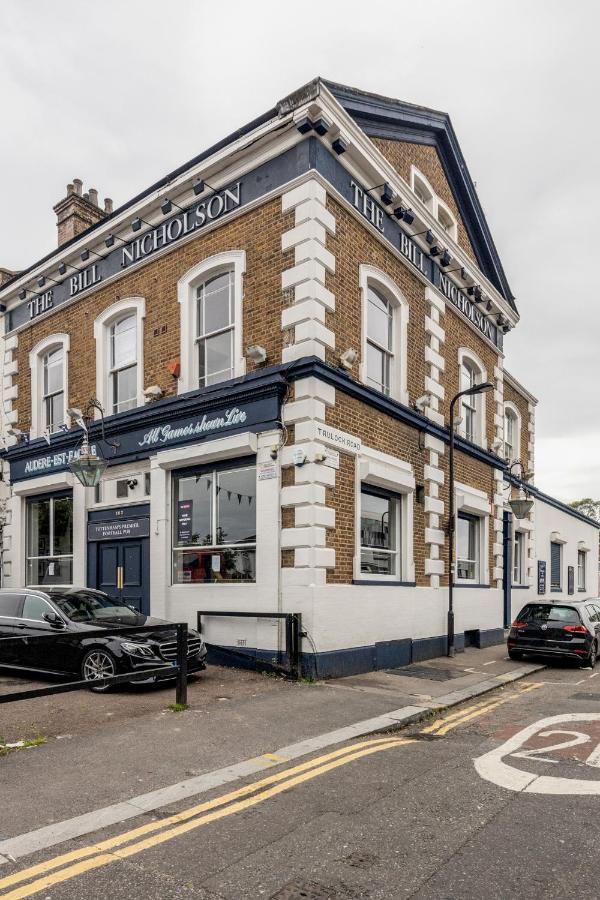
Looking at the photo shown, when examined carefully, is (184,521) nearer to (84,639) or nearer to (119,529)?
(119,529)

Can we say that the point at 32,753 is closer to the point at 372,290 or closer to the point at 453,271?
the point at 372,290

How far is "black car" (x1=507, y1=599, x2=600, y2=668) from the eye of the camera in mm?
14102

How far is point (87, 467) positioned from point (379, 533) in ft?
18.9

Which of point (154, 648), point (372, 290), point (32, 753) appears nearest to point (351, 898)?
point (32, 753)

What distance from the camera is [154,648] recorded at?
9844mm

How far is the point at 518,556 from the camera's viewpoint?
22828 millimetres

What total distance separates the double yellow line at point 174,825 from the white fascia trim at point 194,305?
724 cm

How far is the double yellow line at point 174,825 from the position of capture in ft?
13.7

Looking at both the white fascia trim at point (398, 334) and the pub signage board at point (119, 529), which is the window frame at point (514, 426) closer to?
the white fascia trim at point (398, 334)

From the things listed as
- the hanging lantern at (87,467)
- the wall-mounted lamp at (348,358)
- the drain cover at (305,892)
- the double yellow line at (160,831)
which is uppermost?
the wall-mounted lamp at (348,358)

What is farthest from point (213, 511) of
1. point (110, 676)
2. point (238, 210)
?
point (238, 210)

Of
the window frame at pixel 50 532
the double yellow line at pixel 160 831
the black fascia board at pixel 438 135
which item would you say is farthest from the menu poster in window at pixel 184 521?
the black fascia board at pixel 438 135

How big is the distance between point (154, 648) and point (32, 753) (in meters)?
3.09

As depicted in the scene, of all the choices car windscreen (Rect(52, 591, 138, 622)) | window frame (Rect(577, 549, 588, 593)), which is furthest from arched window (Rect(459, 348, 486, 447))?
window frame (Rect(577, 549, 588, 593))
